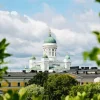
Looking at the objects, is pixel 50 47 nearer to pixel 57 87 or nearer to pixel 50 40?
pixel 50 40

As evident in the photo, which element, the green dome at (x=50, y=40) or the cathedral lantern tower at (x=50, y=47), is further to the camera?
the cathedral lantern tower at (x=50, y=47)

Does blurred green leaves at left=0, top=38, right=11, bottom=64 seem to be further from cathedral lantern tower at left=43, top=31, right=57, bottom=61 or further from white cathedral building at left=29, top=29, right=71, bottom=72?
cathedral lantern tower at left=43, top=31, right=57, bottom=61

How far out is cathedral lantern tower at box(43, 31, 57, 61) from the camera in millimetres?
167025

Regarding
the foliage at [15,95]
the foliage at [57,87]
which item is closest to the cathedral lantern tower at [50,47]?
the foliage at [57,87]

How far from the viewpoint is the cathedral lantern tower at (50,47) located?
16702cm

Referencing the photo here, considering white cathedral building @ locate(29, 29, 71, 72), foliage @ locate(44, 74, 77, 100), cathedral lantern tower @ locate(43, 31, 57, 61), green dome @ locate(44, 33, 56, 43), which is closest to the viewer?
foliage @ locate(44, 74, 77, 100)

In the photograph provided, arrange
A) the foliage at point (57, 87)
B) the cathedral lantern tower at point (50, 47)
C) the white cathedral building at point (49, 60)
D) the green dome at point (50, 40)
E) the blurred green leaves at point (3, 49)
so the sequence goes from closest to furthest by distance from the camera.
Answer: the blurred green leaves at point (3, 49)
the foliage at point (57, 87)
the white cathedral building at point (49, 60)
the green dome at point (50, 40)
the cathedral lantern tower at point (50, 47)

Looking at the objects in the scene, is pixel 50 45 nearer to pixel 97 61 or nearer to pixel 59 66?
pixel 59 66

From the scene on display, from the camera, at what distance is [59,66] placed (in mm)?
163000

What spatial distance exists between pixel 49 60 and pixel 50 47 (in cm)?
549

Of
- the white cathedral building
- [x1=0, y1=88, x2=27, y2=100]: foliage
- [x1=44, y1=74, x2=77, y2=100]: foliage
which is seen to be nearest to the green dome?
the white cathedral building

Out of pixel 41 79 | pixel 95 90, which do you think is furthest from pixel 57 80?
pixel 41 79

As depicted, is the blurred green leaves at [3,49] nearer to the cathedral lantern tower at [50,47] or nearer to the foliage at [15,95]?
the foliage at [15,95]

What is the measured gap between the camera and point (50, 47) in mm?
167375
